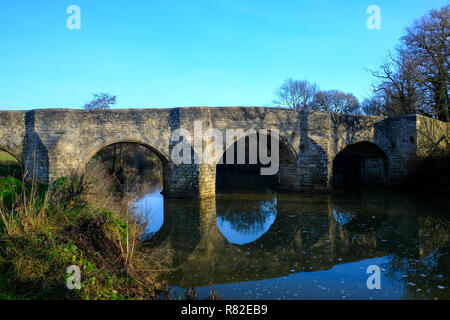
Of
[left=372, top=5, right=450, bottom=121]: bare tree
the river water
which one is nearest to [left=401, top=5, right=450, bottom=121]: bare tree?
[left=372, top=5, right=450, bottom=121]: bare tree

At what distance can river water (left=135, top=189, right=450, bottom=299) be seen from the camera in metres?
4.79

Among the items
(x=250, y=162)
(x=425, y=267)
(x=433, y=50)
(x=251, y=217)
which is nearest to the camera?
(x=425, y=267)

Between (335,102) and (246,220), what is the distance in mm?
26851

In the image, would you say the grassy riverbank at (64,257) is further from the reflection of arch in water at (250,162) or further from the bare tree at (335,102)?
the bare tree at (335,102)

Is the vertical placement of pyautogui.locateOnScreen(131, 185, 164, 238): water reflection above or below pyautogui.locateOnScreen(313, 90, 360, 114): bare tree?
below

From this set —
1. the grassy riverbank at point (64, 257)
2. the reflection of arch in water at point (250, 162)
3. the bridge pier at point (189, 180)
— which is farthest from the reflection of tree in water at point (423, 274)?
the reflection of arch in water at point (250, 162)

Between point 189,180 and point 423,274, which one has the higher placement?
point 189,180

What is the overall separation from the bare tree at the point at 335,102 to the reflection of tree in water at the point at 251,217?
2283 centimetres

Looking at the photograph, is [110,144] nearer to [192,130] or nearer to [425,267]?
[192,130]

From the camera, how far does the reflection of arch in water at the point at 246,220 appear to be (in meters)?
7.89

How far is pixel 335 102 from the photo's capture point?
1292 inches

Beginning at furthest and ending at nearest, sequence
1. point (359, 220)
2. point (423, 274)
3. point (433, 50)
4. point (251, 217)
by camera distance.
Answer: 1. point (433, 50)
2. point (251, 217)
3. point (359, 220)
4. point (423, 274)

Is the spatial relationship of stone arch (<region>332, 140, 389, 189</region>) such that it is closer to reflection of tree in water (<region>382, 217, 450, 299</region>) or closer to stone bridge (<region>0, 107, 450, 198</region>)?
stone bridge (<region>0, 107, 450, 198</region>)

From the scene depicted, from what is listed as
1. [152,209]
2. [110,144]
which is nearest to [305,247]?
[152,209]
